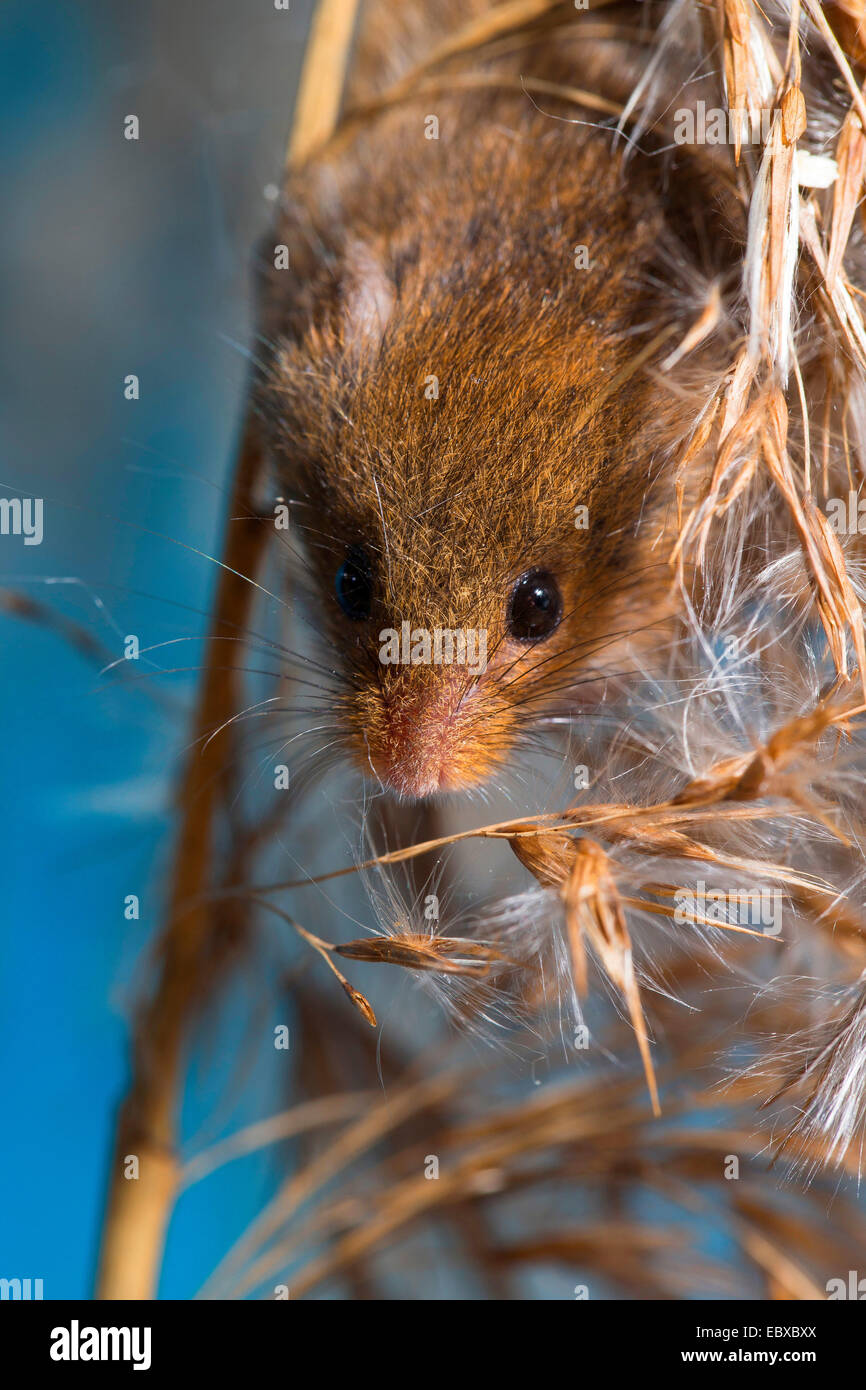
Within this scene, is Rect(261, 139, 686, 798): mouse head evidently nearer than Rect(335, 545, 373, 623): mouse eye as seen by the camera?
Yes

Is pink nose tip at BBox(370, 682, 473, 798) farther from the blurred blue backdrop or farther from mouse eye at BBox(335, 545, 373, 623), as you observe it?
the blurred blue backdrop

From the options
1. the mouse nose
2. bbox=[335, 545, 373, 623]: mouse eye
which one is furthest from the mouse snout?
bbox=[335, 545, 373, 623]: mouse eye

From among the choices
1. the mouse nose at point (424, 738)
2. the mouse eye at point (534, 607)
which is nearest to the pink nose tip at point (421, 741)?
the mouse nose at point (424, 738)

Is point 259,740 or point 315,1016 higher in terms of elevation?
point 259,740

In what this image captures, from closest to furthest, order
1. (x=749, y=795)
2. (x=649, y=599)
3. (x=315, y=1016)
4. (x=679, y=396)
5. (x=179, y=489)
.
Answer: (x=749, y=795)
(x=679, y=396)
(x=649, y=599)
(x=179, y=489)
(x=315, y=1016)

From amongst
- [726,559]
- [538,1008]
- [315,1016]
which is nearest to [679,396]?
[726,559]

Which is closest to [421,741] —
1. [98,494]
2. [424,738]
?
[424,738]

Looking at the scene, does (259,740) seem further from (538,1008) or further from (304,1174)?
(304,1174)

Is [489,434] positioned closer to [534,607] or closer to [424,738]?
[534,607]
